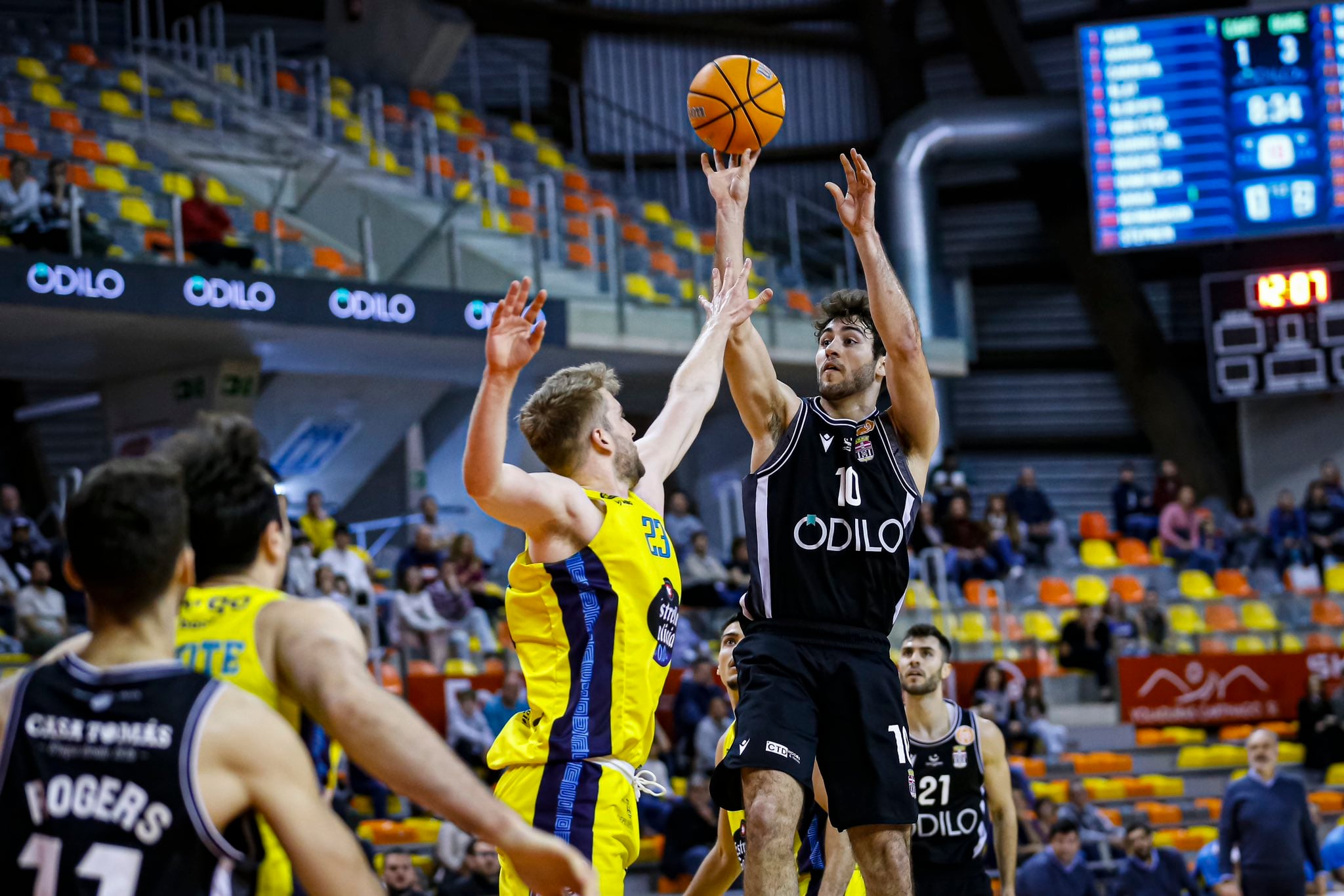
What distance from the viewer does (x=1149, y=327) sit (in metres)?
26.4

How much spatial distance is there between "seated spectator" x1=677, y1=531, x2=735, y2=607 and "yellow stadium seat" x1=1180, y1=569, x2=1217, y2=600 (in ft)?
21.3

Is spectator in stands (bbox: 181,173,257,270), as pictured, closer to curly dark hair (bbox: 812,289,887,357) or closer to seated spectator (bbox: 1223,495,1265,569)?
curly dark hair (bbox: 812,289,887,357)

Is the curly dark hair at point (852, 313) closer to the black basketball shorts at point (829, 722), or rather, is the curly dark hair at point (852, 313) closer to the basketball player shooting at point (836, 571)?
the basketball player shooting at point (836, 571)

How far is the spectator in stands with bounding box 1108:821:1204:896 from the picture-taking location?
12789 mm

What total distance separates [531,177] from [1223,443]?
1198 cm

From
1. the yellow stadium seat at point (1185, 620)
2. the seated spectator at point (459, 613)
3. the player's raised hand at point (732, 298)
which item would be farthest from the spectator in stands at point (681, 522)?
the player's raised hand at point (732, 298)

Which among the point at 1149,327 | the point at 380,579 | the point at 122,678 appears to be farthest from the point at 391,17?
the point at 122,678

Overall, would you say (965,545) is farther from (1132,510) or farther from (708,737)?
(708,737)

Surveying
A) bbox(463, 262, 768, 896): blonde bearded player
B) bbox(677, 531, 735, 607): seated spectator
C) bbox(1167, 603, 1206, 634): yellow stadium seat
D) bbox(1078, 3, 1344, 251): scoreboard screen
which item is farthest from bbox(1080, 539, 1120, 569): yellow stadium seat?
bbox(463, 262, 768, 896): blonde bearded player

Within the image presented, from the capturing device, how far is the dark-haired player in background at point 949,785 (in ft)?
25.5

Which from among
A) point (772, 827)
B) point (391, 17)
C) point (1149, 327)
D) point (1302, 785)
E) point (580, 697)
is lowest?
point (1302, 785)

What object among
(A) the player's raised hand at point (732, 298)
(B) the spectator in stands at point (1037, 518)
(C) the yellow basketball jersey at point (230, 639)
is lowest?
(C) the yellow basketball jersey at point (230, 639)

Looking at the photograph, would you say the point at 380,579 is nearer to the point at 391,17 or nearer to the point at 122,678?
the point at 391,17

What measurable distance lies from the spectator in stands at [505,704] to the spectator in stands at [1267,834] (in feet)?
19.3
